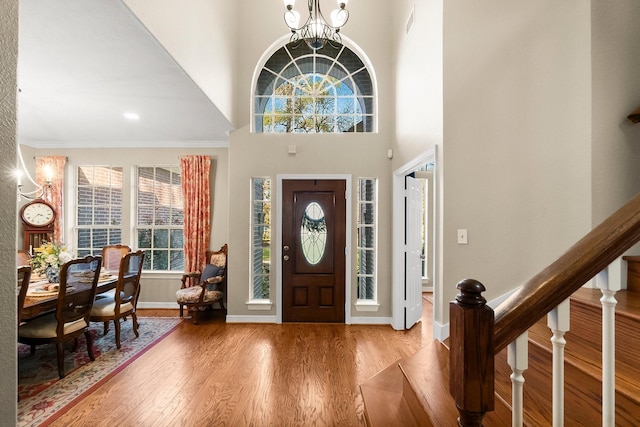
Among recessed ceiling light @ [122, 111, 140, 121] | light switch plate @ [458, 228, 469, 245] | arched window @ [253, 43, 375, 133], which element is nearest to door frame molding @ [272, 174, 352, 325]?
arched window @ [253, 43, 375, 133]

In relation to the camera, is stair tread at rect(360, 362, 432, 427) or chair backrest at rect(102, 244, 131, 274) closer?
stair tread at rect(360, 362, 432, 427)

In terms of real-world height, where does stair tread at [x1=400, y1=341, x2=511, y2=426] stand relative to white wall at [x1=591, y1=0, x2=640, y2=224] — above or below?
below

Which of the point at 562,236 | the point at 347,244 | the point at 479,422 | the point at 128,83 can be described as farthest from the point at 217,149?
the point at 479,422

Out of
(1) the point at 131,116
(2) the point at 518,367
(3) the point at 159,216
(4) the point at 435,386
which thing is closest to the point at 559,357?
(2) the point at 518,367

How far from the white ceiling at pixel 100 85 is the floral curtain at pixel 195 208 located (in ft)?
1.25

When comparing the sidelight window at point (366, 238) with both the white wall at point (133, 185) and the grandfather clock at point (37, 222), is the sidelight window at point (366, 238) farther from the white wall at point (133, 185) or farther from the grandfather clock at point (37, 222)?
the grandfather clock at point (37, 222)

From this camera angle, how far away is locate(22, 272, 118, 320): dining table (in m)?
2.53

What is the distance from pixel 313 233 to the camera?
4.33 meters

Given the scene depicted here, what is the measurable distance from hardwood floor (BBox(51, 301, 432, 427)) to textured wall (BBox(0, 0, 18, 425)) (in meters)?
1.61

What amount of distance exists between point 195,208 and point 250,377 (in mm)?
2815

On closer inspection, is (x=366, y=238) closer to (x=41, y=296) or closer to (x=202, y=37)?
(x=202, y=37)

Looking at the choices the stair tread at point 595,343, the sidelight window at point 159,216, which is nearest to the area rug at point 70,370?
the sidelight window at point 159,216

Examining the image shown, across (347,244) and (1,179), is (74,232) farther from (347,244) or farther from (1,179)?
(1,179)

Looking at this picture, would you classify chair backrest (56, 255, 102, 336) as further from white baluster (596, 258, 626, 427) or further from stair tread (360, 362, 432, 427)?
white baluster (596, 258, 626, 427)
